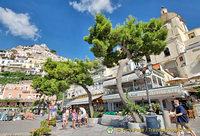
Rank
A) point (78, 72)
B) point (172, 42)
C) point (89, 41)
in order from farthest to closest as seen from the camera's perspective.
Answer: point (172, 42)
point (78, 72)
point (89, 41)

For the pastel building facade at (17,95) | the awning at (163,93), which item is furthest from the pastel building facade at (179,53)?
the pastel building facade at (17,95)

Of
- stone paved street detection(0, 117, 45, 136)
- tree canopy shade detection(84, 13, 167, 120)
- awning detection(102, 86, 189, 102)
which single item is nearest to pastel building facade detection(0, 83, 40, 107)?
stone paved street detection(0, 117, 45, 136)

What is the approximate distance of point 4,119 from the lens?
1559cm

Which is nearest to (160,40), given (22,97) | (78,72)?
(78,72)

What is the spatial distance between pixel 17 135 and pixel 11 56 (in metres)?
103

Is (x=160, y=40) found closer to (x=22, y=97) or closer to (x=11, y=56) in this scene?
(x=22, y=97)

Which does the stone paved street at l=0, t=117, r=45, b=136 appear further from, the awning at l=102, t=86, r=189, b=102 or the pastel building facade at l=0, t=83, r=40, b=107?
the pastel building facade at l=0, t=83, r=40, b=107

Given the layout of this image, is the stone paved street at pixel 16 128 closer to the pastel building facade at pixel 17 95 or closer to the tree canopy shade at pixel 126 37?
the tree canopy shade at pixel 126 37

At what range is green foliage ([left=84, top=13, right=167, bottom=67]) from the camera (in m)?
8.61

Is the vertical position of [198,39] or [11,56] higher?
[11,56]

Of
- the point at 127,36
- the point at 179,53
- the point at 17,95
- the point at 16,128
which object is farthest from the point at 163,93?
the point at 17,95

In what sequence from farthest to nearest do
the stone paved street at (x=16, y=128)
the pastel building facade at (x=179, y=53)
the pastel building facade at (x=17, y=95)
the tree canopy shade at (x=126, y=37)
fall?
the pastel building facade at (x=17, y=95), the pastel building facade at (x=179, y=53), the tree canopy shade at (x=126, y=37), the stone paved street at (x=16, y=128)

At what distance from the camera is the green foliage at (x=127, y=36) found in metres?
8.61

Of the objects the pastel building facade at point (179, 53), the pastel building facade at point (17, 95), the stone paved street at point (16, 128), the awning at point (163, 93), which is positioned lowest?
the stone paved street at point (16, 128)
